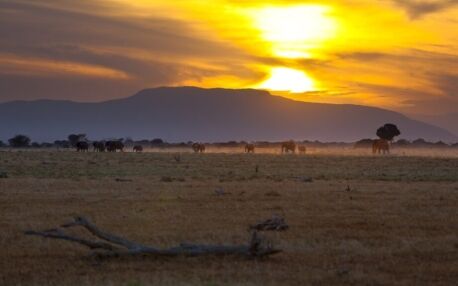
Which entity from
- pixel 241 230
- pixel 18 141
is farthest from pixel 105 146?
pixel 241 230

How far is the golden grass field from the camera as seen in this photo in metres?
14.1

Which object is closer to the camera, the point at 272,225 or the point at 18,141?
the point at 272,225

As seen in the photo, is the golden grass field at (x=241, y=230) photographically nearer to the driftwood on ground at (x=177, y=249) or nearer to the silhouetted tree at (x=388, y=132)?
the driftwood on ground at (x=177, y=249)

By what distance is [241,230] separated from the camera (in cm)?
1980

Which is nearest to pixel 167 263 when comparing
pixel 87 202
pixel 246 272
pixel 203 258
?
pixel 203 258

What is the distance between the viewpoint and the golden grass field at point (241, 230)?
14102mm

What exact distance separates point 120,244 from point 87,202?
12.0m

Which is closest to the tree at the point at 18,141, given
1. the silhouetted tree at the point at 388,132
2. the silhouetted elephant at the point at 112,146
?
the silhouetted elephant at the point at 112,146

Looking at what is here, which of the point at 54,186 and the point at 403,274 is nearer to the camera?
the point at 403,274

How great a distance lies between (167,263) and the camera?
15.2m

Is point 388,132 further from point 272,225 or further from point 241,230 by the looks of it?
point 241,230

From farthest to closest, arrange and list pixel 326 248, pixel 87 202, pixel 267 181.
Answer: pixel 267 181 → pixel 87 202 → pixel 326 248

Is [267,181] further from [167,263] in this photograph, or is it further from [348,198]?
[167,263]

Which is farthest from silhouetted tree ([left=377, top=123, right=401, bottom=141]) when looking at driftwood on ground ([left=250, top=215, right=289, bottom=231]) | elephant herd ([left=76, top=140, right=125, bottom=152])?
driftwood on ground ([left=250, top=215, right=289, bottom=231])
